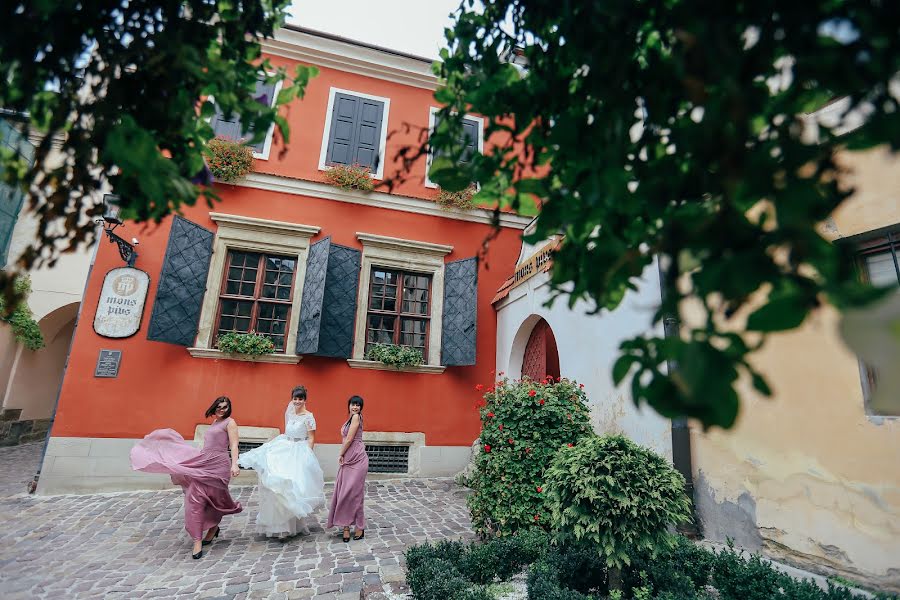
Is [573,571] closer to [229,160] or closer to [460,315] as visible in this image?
[460,315]

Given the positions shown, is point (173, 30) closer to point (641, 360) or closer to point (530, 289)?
point (641, 360)

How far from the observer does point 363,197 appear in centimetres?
845

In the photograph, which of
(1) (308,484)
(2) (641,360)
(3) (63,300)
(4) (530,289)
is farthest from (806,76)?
(3) (63,300)

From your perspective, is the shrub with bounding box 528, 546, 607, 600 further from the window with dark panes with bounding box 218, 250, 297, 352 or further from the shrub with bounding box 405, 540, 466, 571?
the window with dark panes with bounding box 218, 250, 297, 352

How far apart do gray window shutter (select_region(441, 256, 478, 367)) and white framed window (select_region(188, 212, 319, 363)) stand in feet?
8.96

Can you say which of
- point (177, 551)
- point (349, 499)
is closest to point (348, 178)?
point (349, 499)

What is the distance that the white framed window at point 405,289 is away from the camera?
822 cm

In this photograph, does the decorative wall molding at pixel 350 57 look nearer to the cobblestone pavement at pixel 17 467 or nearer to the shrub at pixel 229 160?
the shrub at pixel 229 160

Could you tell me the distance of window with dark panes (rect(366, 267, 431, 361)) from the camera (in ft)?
27.1

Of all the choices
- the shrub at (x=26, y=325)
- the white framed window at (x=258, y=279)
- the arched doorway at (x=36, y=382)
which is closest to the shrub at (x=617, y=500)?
the white framed window at (x=258, y=279)

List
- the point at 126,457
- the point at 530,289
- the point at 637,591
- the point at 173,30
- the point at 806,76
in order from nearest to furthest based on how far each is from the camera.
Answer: the point at 806,76 < the point at 173,30 < the point at 637,591 < the point at 126,457 < the point at 530,289

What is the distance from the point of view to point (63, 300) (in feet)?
29.0

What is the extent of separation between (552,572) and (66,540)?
16.9ft

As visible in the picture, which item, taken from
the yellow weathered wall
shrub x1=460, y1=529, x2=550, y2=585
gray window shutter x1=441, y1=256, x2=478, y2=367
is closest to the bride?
shrub x1=460, y1=529, x2=550, y2=585
